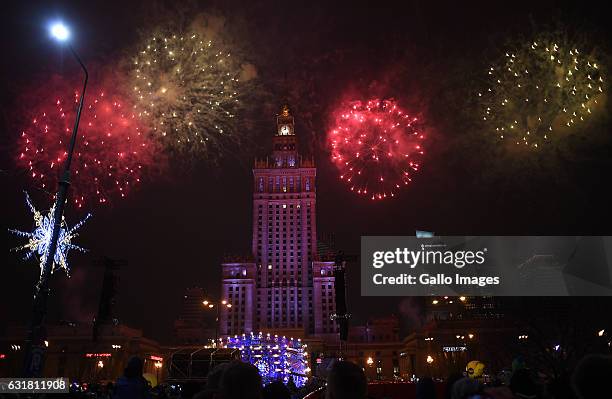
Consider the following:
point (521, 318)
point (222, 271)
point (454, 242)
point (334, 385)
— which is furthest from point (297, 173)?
point (334, 385)

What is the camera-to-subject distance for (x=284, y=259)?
10988cm

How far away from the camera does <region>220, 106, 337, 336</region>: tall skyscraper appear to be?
357 ft

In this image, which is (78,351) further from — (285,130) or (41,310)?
(41,310)

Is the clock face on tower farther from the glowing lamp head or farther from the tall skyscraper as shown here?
the glowing lamp head

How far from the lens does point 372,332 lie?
13012 centimetres

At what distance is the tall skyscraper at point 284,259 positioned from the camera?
10869 cm

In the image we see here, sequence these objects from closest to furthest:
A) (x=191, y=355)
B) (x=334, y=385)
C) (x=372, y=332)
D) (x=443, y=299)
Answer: (x=334, y=385)
(x=191, y=355)
(x=372, y=332)
(x=443, y=299)

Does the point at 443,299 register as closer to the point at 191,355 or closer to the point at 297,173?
the point at 297,173

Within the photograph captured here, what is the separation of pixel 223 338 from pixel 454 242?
5684 cm

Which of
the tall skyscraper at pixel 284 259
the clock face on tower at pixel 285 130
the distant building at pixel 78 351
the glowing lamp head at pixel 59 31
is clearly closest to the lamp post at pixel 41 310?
the glowing lamp head at pixel 59 31

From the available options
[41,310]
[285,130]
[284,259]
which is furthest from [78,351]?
[41,310]

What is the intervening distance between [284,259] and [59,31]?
320 ft

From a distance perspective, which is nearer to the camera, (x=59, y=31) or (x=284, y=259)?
(x=59, y=31)

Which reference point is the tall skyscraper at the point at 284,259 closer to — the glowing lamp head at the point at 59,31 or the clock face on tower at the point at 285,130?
the clock face on tower at the point at 285,130
